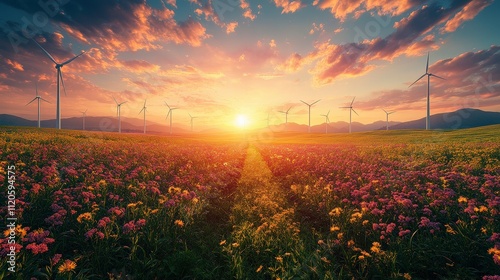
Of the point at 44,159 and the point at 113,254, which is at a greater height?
the point at 44,159

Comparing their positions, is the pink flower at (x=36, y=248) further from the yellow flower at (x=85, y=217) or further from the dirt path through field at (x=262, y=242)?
the dirt path through field at (x=262, y=242)

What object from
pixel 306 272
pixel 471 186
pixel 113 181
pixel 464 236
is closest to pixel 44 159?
pixel 113 181

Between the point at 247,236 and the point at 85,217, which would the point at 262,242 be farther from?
the point at 85,217

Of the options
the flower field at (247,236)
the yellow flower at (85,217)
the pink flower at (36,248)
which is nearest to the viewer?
the pink flower at (36,248)

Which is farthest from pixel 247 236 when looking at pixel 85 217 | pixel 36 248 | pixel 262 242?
pixel 36 248

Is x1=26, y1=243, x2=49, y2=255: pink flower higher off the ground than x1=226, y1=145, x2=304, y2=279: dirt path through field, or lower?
higher

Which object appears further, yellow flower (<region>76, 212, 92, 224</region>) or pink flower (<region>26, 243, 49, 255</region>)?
yellow flower (<region>76, 212, 92, 224</region>)

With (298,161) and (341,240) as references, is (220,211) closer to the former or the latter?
(341,240)

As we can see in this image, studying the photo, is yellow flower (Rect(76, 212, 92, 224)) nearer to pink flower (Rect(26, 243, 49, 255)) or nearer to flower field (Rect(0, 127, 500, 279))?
flower field (Rect(0, 127, 500, 279))

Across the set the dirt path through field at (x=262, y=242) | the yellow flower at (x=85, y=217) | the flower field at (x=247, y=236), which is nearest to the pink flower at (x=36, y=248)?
the flower field at (x=247, y=236)

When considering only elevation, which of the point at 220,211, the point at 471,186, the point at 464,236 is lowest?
the point at 220,211

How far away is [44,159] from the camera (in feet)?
30.3

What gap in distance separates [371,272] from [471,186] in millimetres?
5363

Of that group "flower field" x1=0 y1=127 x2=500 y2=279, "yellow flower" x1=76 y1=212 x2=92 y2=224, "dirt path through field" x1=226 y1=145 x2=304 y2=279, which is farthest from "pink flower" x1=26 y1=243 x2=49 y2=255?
"dirt path through field" x1=226 y1=145 x2=304 y2=279
